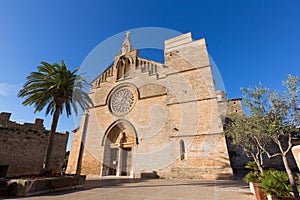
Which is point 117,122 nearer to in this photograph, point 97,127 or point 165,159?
point 97,127

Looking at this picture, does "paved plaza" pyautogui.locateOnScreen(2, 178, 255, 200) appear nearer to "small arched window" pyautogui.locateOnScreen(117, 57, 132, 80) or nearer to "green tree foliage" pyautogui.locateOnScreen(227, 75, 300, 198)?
"green tree foliage" pyautogui.locateOnScreen(227, 75, 300, 198)

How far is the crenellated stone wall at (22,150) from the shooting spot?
13.2 metres

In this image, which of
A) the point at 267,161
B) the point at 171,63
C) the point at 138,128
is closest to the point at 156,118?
the point at 138,128

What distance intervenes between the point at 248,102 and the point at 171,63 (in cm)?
1066

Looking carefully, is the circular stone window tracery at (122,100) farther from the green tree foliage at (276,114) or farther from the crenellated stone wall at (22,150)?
the green tree foliage at (276,114)

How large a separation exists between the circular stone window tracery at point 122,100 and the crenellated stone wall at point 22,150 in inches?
299

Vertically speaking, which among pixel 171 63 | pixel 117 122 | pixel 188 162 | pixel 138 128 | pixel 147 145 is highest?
pixel 171 63

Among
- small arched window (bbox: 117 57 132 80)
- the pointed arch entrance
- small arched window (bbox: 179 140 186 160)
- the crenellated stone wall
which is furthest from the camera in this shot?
small arched window (bbox: 117 57 132 80)

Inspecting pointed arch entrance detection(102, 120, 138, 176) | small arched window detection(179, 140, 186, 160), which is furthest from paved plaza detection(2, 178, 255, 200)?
pointed arch entrance detection(102, 120, 138, 176)

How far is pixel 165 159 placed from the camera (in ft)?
38.1

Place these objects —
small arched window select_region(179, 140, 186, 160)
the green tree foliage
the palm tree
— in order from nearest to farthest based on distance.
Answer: the green tree foliage < the palm tree < small arched window select_region(179, 140, 186, 160)

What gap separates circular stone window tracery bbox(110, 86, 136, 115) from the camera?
15.9 metres

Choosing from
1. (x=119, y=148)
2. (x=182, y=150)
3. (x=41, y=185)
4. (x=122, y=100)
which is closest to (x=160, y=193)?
(x=41, y=185)

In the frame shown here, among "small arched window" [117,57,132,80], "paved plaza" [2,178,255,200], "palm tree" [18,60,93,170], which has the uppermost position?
"small arched window" [117,57,132,80]
